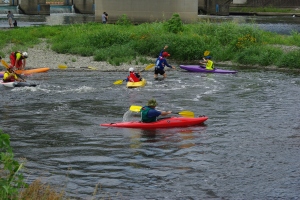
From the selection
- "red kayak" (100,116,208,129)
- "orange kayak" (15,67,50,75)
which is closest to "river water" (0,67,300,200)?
"red kayak" (100,116,208,129)

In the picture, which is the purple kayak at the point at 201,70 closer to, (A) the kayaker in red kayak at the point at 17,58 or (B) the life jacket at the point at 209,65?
(B) the life jacket at the point at 209,65

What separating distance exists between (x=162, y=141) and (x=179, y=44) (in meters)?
17.1

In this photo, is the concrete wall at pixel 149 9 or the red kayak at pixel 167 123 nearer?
the red kayak at pixel 167 123

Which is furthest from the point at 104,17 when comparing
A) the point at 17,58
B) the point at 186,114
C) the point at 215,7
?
the point at 215,7

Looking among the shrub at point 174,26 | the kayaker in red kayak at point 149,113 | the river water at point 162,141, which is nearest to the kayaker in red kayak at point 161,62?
the river water at point 162,141

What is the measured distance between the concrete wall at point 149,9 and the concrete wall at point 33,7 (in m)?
26.3

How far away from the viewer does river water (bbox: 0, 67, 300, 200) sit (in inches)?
461

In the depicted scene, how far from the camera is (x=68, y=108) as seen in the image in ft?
62.8

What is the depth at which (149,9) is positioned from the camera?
51500mm

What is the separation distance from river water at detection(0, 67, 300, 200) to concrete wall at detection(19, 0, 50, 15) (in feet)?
176

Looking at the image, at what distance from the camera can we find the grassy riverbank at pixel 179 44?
30.2 meters

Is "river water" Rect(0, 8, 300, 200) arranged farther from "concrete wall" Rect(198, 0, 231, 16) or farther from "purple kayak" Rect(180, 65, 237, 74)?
"concrete wall" Rect(198, 0, 231, 16)

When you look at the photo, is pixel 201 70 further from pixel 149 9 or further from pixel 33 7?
pixel 33 7

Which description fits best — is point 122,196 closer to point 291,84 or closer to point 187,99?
point 187,99
